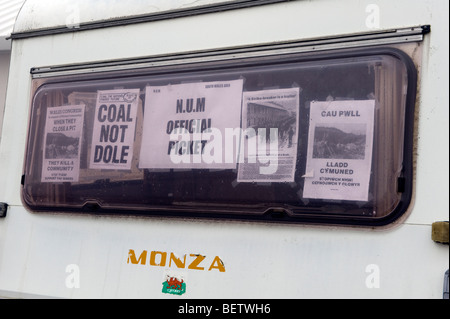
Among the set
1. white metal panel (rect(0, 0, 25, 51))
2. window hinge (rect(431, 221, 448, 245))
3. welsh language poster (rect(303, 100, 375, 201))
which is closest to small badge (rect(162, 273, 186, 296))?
welsh language poster (rect(303, 100, 375, 201))

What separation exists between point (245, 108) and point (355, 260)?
92 centimetres

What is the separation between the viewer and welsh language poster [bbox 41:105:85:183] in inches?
154

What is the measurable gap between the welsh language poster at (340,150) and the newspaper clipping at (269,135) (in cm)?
10

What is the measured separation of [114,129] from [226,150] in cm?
74

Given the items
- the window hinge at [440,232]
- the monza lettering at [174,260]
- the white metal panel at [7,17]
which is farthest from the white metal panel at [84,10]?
the white metal panel at [7,17]

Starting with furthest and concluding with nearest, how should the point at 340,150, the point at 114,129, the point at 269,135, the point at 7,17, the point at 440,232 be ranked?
the point at 7,17 → the point at 114,129 → the point at 269,135 → the point at 340,150 → the point at 440,232

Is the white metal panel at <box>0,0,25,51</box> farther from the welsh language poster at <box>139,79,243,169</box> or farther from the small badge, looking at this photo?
the small badge

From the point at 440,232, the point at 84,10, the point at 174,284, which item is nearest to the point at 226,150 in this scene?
the point at 174,284

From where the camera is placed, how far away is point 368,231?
2953 millimetres

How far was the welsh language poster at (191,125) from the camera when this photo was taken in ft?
11.1

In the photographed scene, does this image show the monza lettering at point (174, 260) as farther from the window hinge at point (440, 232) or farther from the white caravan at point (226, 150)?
the window hinge at point (440, 232)

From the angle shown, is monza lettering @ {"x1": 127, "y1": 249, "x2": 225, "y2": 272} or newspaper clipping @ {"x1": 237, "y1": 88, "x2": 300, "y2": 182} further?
monza lettering @ {"x1": 127, "y1": 249, "x2": 225, "y2": 272}

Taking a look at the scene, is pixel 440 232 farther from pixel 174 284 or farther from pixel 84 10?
pixel 84 10

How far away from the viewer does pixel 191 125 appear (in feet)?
11.5
